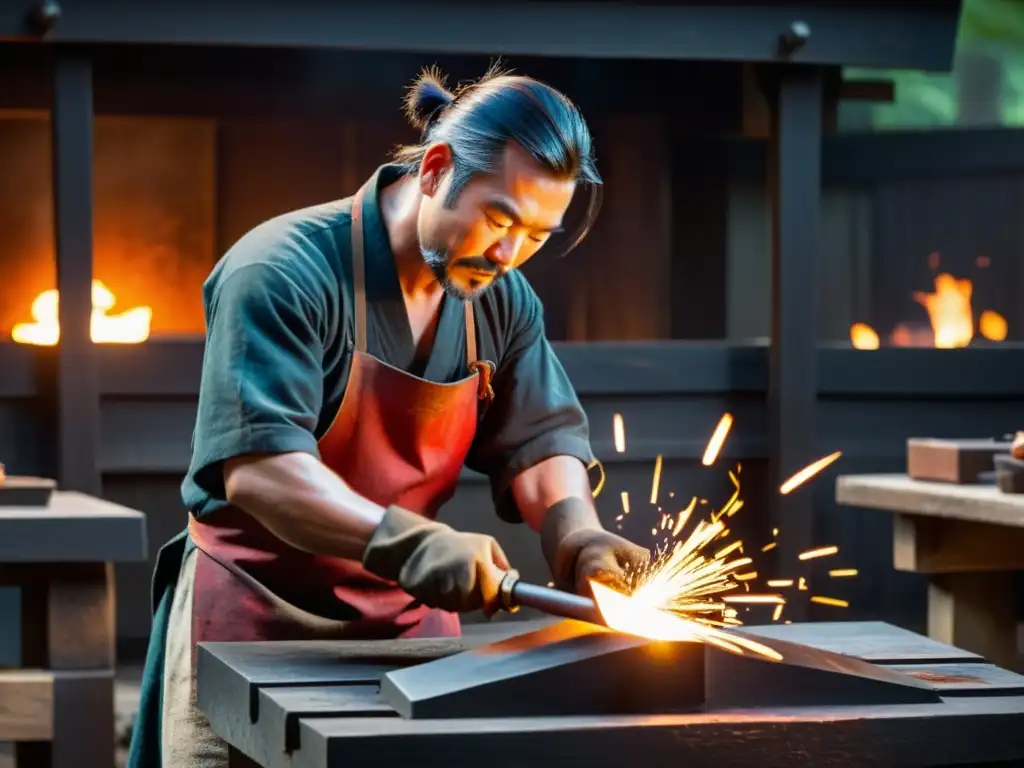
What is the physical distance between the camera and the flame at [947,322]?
7852mm

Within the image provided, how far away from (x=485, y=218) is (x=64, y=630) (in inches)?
73.3

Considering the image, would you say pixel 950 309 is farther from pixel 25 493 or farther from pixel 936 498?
pixel 25 493

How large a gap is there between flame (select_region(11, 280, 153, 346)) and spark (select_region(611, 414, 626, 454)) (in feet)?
5.83

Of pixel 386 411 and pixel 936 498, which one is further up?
pixel 386 411

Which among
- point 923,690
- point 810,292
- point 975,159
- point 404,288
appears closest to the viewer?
point 923,690

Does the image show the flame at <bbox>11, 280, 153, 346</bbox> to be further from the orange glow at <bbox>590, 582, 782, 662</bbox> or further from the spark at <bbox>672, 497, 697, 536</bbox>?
the orange glow at <bbox>590, 582, 782, 662</bbox>

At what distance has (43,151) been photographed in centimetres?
680

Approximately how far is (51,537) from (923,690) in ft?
7.26

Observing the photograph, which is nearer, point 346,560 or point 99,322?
point 346,560

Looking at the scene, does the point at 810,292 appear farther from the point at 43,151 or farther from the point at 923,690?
the point at 923,690

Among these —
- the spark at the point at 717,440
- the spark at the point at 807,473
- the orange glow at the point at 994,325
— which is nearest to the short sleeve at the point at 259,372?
the spark at the point at 807,473

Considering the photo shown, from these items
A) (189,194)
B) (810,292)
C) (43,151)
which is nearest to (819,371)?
(810,292)

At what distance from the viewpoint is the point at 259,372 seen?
2566 millimetres

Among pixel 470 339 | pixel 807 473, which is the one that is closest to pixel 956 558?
pixel 807 473
